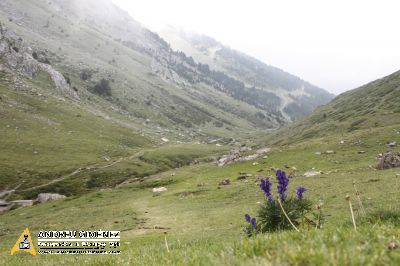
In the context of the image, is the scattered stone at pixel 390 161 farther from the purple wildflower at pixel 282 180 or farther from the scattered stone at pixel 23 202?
the scattered stone at pixel 23 202

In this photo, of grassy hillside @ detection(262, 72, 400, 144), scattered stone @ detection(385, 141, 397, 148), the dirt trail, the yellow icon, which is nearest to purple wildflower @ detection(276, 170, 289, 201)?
the yellow icon

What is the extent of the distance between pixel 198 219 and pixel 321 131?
101610 mm

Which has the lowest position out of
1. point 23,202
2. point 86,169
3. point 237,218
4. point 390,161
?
point 23,202

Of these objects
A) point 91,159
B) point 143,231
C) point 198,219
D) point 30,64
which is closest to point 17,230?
point 143,231

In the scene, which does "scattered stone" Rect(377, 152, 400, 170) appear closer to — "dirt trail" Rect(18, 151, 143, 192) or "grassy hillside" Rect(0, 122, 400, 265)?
"grassy hillside" Rect(0, 122, 400, 265)

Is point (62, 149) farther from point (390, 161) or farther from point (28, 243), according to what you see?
point (28, 243)

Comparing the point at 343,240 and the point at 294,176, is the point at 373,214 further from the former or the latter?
the point at 294,176

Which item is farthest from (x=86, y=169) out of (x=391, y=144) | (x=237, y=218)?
(x=237, y=218)

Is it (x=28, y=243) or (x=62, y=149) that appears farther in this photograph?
(x=62, y=149)

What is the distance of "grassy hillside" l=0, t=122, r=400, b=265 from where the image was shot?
18.6ft

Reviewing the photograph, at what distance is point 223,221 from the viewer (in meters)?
36.7

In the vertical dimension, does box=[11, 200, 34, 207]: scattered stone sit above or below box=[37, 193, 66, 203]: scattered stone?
below

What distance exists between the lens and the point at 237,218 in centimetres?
3638

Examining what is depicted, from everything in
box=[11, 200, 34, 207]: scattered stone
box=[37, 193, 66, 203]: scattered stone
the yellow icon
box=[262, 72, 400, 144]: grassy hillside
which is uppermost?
box=[262, 72, 400, 144]: grassy hillside
